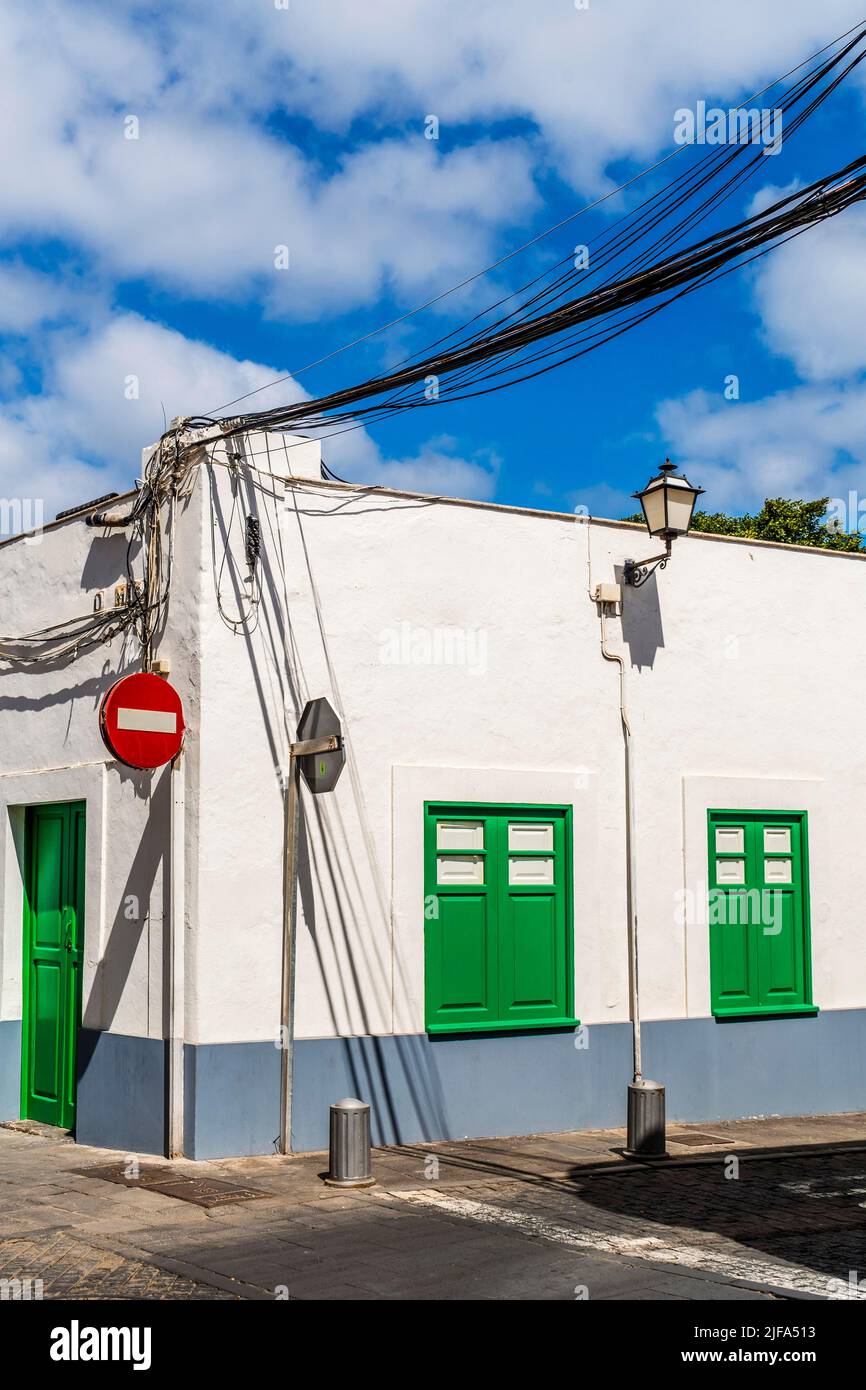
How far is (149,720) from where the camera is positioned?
953 centimetres

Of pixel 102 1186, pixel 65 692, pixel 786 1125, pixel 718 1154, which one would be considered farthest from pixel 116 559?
pixel 786 1125

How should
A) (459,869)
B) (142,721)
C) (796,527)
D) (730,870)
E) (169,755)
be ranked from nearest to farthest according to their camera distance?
1. (142,721)
2. (169,755)
3. (459,869)
4. (730,870)
5. (796,527)

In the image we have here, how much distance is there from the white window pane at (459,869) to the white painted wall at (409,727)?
9.0 inches

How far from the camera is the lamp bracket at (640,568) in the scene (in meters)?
12.0

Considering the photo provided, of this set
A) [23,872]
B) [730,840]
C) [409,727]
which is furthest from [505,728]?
[23,872]

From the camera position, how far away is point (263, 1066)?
9.78m

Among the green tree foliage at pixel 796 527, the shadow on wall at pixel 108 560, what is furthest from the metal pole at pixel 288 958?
the green tree foliage at pixel 796 527

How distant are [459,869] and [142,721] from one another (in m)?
2.86

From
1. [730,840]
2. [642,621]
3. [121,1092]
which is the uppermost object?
[642,621]

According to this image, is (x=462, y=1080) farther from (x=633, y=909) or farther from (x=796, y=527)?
(x=796, y=527)

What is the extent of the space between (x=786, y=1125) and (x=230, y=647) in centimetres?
620

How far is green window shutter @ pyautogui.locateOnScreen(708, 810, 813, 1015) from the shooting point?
40.1 ft

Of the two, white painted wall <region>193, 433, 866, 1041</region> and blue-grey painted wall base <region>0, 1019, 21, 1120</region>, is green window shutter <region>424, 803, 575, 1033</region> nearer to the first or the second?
white painted wall <region>193, 433, 866, 1041</region>
